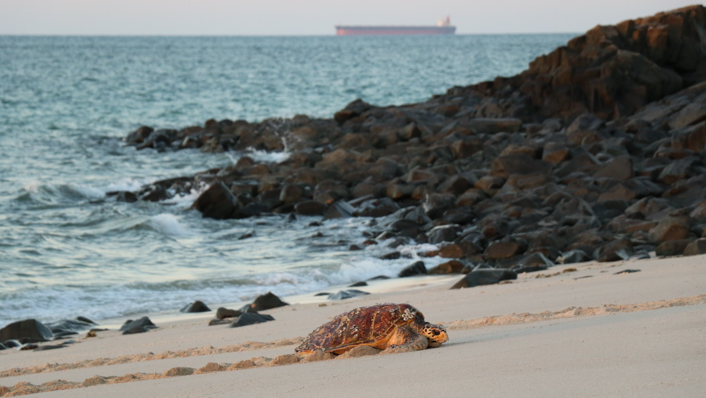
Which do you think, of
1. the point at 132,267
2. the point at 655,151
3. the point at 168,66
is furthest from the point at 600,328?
the point at 168,66

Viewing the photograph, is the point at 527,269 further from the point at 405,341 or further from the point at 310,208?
the point at 310,208

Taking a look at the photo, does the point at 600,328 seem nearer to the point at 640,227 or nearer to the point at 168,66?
the point at 640,227

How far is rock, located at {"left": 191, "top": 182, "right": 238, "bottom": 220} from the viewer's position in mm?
14406

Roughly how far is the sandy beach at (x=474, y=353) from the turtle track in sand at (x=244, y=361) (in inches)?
0.6

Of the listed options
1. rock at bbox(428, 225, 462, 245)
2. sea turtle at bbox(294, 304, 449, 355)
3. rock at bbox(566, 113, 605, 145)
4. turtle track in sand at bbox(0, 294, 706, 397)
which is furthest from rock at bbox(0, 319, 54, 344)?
rock at bbox(566, 113, 605, 145)

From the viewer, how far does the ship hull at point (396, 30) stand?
186062mm

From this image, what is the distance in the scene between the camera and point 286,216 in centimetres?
1432

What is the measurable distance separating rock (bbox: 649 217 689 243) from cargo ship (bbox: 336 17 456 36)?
181m

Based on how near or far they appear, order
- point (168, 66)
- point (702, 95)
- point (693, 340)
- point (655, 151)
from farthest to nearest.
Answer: point (168, 66), point (702, 95), point (655, 151), point (693, 340)

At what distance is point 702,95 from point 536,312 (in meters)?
15.4

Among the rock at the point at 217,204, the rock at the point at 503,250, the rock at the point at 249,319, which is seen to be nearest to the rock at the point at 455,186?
the rock at the point at 503,250

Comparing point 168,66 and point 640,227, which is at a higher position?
point 168,66

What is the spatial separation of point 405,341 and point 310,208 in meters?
10.4

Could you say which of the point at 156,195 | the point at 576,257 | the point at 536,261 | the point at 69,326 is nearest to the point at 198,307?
the point at 69,326
